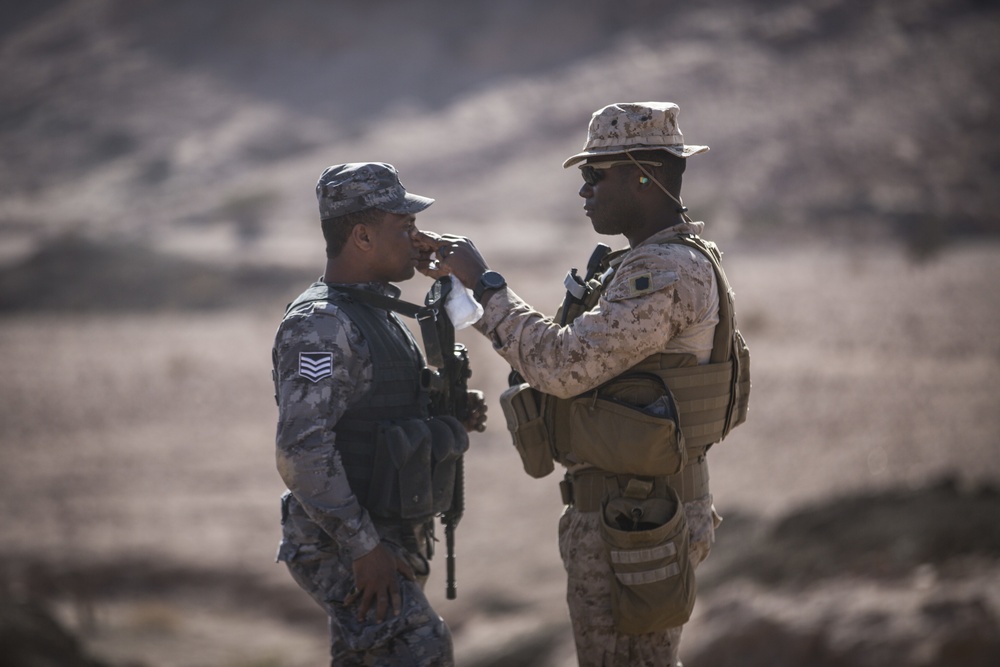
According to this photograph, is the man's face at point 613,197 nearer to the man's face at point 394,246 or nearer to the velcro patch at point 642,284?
the velcro patch at point 642,284

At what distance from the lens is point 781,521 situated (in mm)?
7332

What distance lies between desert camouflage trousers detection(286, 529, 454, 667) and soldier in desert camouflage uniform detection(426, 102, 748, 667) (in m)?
0.53

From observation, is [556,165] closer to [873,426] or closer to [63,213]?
[63,213]

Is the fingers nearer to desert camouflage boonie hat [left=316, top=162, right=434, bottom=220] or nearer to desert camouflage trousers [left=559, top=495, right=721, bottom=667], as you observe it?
desert camouflage trousers [left=559, top=495, right=721, bottom=667]

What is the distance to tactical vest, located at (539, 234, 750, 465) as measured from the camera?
3322mm

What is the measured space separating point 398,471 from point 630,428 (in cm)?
81

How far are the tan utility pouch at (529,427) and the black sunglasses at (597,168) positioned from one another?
30.8 inches

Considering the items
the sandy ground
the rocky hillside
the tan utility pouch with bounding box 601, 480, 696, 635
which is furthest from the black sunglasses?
the rocky hillside

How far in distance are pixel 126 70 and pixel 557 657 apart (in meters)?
51.5

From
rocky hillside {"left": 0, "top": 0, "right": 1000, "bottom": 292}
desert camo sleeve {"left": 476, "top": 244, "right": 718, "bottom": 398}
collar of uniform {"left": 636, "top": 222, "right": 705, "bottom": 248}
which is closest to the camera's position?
desert camo sleeve {"left": 476, "top": 244, "right": 718, "bottom": 398}

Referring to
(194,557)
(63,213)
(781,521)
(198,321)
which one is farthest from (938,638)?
(63,213)

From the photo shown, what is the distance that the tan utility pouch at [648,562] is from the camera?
3199 mm

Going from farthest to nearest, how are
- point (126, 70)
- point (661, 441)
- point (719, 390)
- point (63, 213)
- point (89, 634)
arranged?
point (126, 70) → point (63, 213) → point (89, 634) → point (719, 390) → point (661, 441)

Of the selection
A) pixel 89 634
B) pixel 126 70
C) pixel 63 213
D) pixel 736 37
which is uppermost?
pixel 126 70
